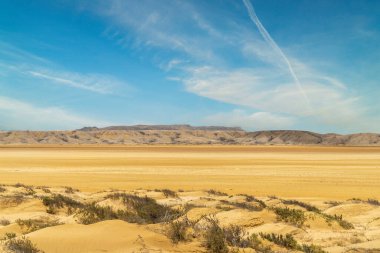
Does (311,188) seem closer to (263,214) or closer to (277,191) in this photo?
(277,191)

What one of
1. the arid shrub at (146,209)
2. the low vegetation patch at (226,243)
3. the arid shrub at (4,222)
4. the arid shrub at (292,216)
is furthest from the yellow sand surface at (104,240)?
the arid shrub at (292,216)

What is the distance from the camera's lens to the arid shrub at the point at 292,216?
528 inches

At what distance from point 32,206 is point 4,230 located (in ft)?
16.0

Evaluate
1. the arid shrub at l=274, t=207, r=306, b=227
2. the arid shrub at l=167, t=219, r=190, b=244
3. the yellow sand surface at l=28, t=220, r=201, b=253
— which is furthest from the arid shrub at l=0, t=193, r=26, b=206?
the arid shrub at l=167, t=219, r=190, b=244

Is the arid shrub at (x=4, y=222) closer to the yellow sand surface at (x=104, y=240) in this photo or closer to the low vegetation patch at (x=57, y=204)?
the low vegetation patch at (x=57, y=204)

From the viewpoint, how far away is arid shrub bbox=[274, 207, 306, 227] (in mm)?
13401

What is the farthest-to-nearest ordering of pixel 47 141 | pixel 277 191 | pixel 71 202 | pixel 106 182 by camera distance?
1. pixel 47 141
2. pixel 106 182
3. pixel 277 191
4. pixel 71 202

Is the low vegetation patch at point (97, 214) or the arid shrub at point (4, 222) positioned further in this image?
the arid shrub at point (4, 222)

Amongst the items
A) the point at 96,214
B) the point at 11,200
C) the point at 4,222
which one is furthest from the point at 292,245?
the point at 11,200

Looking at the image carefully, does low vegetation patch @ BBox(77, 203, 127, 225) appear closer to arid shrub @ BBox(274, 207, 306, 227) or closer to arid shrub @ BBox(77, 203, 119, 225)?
arid shrub @ BBox(77, 203, 119, 225)


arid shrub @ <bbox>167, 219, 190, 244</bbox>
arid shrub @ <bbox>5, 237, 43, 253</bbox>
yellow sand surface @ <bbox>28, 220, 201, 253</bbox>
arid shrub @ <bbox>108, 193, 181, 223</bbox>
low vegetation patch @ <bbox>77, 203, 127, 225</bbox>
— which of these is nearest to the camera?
arid shrub @ <bbox>5, 237, 43, 253</bbox>

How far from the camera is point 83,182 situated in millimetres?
29828

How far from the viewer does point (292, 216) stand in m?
13.7

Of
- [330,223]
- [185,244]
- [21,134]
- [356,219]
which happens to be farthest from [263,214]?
[21,134]
